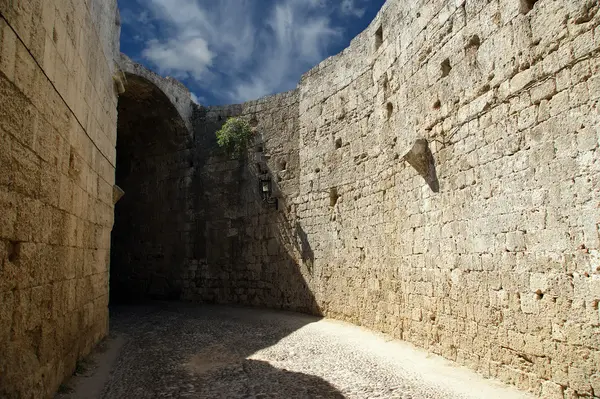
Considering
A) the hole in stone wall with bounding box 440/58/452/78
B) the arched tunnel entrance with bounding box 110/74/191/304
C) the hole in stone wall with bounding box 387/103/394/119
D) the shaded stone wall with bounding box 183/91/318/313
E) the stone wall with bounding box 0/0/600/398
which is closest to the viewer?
the stone wall with bounding box 0/0/600/398

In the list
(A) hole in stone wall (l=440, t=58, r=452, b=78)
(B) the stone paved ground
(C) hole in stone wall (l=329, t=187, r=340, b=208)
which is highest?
(A) hole in stone wall (l=440, t=58, r=452, b=78)

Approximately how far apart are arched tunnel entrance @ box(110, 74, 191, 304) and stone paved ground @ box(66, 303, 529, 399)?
4510mm

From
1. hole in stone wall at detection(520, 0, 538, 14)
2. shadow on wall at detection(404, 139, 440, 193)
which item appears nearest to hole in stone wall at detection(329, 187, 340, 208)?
shadow on wall at detection(404, 139, 440, 193)

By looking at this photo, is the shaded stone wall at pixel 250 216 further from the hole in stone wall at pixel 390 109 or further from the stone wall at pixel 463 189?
the hole in stone wall at pixel 390 109

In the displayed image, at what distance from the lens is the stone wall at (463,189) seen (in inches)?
162

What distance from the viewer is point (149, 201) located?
45.4 ft

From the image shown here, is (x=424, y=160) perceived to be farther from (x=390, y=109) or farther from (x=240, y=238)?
(x=240, y=238)

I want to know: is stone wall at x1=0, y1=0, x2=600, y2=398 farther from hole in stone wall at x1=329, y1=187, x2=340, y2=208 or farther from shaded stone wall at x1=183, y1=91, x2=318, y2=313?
shaded stone wall at x1=183, y1=91, x2=318, y2=313

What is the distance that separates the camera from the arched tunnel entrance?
42.9 feet

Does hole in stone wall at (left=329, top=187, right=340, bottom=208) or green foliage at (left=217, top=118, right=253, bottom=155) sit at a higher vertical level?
green foliage at (left=217, top=118, right=253, bottom=155)

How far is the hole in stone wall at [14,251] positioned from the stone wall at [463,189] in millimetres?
4416

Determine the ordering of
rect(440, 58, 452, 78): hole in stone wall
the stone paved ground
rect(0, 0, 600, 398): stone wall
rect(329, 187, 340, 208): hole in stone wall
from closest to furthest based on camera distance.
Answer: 1. rect(0, 0, 600, 398): stone wall
2. the stone paved ground
3. rect(440, 58, 452, 78): hole in stone wall
4. rect(329, 187, 340, 208): hole in stone wall

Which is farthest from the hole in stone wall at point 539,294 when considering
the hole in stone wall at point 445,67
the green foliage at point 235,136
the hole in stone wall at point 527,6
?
the green foliage at point 235,136

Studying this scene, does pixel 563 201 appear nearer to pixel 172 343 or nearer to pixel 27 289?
pixel 27 289
